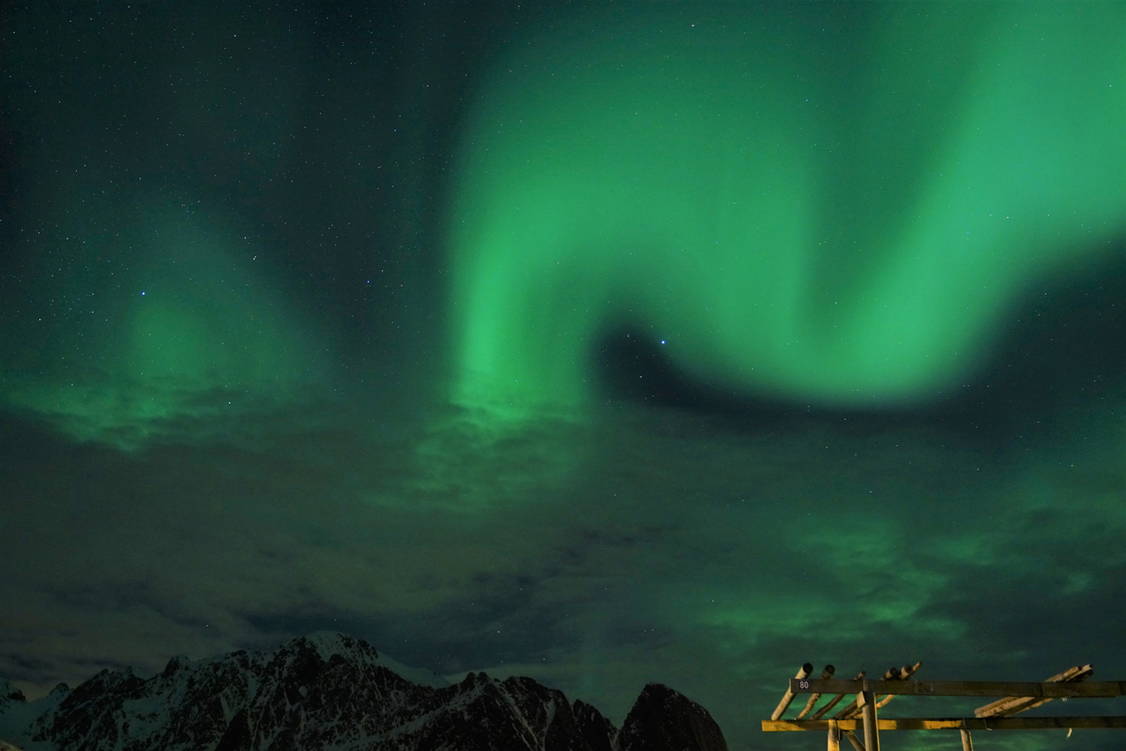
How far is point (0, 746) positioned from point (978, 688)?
57.8 feet

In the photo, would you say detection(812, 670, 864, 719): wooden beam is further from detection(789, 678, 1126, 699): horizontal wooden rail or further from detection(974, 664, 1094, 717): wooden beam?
detection(974, 664, 1094, 717): wooden beam

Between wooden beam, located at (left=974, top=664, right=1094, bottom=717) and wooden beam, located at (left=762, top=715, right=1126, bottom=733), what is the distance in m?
0.19

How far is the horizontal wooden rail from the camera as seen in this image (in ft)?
45.9

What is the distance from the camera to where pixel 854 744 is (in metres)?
16.5

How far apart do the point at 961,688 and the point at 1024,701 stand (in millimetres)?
1900

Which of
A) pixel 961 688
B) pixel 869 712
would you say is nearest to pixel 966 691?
pixel 961 688

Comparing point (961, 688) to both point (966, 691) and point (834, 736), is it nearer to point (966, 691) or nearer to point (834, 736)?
point (966, 691)

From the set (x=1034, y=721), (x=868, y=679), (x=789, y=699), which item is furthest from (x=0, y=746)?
(x=1034, y=721)

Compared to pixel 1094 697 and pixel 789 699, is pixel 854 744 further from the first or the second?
pixel 1094 697

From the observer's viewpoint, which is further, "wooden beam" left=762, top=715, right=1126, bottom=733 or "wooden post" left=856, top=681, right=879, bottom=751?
"wooden beam" left=762, top=715, right=1126, bottom=733

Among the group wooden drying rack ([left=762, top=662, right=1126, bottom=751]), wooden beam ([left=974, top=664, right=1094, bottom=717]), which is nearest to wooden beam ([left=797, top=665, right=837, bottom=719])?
wooden drying rack ([left=762, top=662, right=1126, bottom=751])

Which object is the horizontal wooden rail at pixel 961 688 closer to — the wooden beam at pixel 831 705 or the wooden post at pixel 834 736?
the wooden beam at pixel 831 705

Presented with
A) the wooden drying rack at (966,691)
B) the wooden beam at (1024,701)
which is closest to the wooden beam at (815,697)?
the wooden drying rack at (966,691)

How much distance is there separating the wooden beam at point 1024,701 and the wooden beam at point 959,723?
0.61 feet
